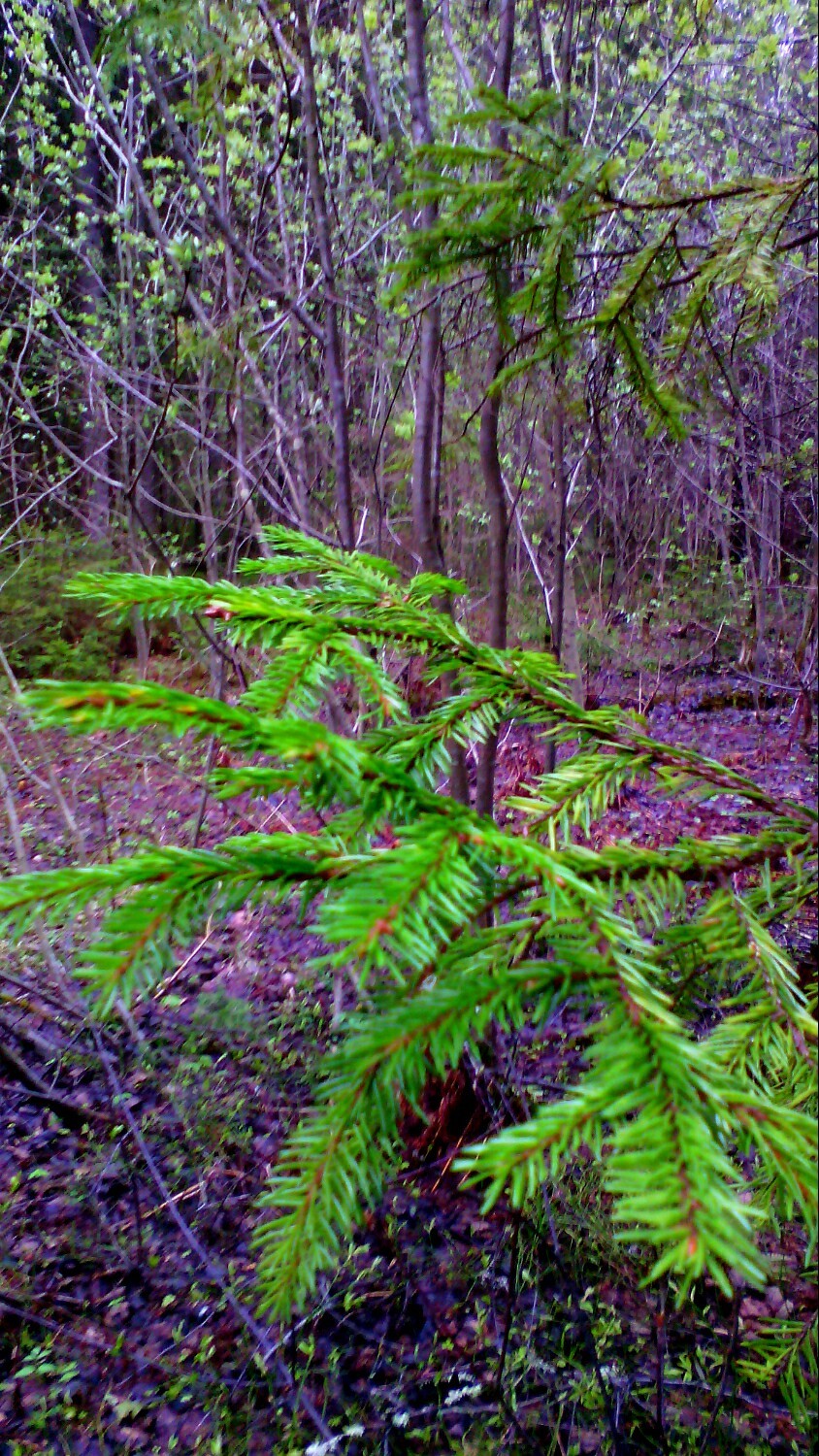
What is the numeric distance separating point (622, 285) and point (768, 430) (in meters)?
6.10

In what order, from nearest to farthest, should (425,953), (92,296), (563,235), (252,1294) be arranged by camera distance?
1. (425,953)
2. (563,235)
3. (252,1294)
4. (92,296)

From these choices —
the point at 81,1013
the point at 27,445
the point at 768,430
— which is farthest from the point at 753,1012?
the point at 27,445

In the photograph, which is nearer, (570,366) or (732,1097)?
(732,1097)

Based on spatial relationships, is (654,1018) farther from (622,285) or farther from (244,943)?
(244,943)

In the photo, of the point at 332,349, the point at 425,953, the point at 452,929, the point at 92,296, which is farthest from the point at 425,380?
the point at 92,296

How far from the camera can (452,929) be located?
734 millimetres

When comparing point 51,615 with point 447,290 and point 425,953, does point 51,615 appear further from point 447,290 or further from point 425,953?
point 425,953

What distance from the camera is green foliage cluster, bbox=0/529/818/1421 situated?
1.66ft

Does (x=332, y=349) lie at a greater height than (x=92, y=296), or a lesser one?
lesser

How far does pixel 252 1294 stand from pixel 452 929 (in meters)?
1.77

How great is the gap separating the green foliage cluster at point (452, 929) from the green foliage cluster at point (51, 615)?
6.84 m

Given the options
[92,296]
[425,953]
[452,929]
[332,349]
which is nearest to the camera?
[425,953]

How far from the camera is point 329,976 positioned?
3.23 m

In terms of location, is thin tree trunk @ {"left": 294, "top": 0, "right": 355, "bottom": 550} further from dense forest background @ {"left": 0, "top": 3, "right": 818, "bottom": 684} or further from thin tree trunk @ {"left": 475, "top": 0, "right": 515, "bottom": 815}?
thin tree trunk @ {"left": 475, "top": 0, "right": 515, "bottom": 815}
